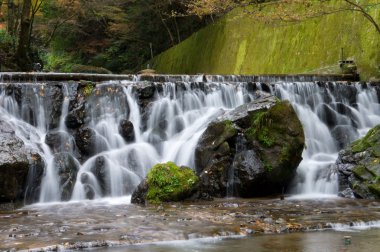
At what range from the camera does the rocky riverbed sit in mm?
5188

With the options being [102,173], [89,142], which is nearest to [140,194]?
[102,173]

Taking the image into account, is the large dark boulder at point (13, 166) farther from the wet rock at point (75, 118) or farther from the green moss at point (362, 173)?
the green moss at point (362, 173)

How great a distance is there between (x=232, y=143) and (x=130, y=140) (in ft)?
9.29

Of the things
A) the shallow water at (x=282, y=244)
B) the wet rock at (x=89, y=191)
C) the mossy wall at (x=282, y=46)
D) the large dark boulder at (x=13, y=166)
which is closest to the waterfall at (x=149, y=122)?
the wet rock at (x=89, y=191)

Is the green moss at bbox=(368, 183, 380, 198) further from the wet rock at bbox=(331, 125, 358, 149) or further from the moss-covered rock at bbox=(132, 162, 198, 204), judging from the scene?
the wet rock at bbox=(331, 125, 358, 149)

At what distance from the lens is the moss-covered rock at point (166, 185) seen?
26.0 feet

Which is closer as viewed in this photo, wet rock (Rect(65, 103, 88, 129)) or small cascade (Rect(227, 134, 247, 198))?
small cascade (Rect(227, 134, 247, 198))

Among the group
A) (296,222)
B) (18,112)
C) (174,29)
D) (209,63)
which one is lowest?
(296,222)

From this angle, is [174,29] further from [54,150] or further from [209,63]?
[54,150]

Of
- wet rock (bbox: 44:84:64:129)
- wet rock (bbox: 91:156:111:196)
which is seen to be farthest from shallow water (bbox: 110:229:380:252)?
wet rock (bbox: 44:84:64:129)

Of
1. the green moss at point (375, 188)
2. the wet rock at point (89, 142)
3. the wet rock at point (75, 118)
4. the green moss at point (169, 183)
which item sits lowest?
the green moss at point (375, 188)

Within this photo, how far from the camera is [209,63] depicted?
73.9 ft

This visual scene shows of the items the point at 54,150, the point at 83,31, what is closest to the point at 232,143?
the point at 54,150

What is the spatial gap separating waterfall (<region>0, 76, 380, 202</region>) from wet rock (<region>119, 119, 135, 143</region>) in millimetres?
52
